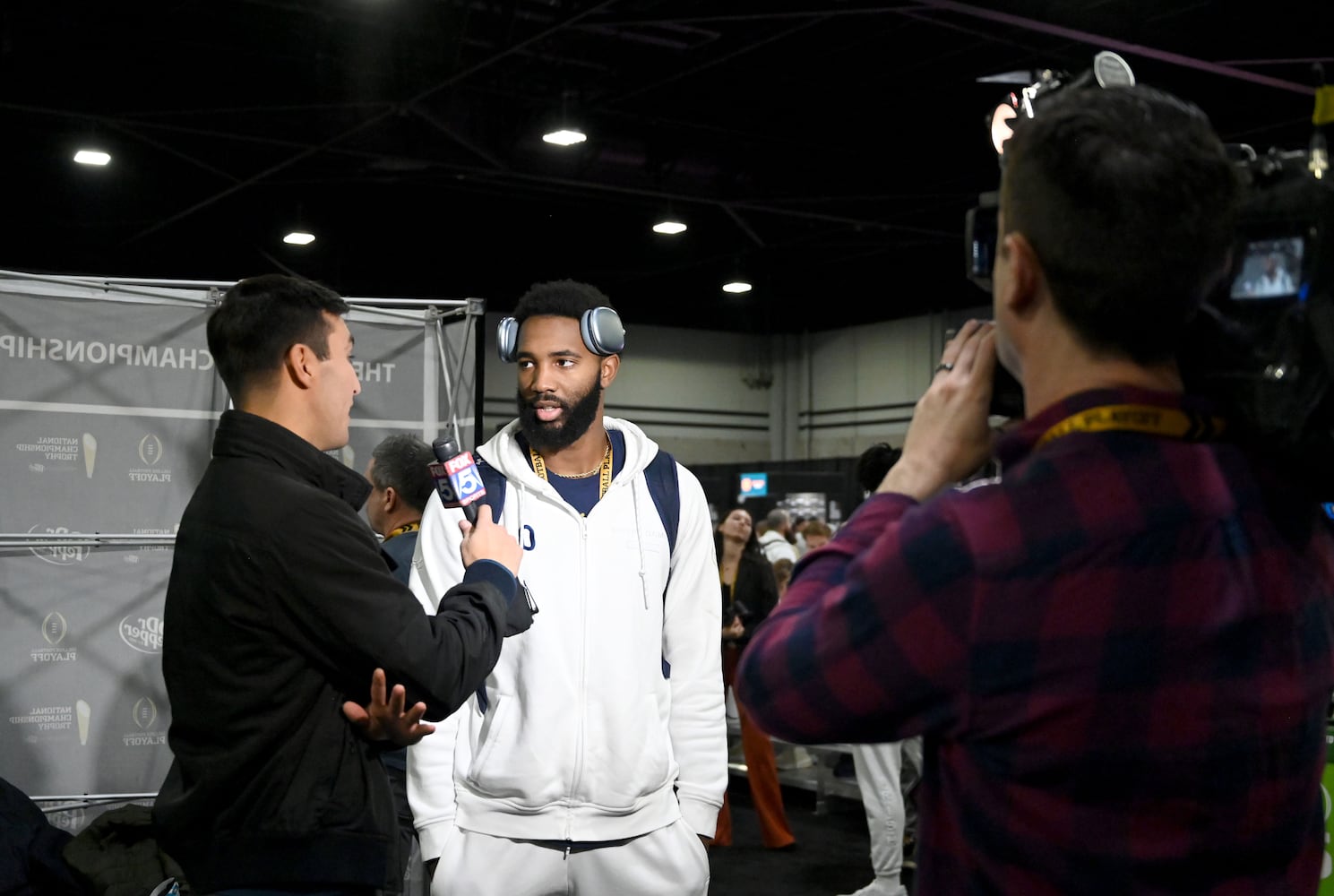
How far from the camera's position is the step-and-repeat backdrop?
447cm

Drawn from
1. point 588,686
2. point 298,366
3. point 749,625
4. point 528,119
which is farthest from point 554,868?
point 528,119

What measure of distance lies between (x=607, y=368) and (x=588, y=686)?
34.9 inches

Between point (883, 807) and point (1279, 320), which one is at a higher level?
point (1279, 320)

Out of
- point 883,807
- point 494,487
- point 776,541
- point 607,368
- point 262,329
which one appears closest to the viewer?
point 262,329

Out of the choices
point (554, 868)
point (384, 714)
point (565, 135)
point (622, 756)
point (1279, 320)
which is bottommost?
point (554, 868)

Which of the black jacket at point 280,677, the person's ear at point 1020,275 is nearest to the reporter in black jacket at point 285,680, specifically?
the black jacket at point 280,677

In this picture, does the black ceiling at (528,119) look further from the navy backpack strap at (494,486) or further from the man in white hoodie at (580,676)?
the navy backpack strap at (494,486)

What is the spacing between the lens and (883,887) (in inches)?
230

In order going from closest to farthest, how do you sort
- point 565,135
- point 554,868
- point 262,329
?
1. point 262,329
2. point 554,868
3. point 565,135

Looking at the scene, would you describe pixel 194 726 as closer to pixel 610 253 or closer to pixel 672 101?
pixel 672 101

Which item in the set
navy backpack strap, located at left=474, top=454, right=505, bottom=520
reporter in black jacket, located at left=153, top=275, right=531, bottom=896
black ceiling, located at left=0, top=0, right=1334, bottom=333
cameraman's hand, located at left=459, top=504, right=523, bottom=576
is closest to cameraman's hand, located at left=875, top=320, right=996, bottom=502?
reporter in black jacket, located at left=153, top=275, right=531, bottom=896

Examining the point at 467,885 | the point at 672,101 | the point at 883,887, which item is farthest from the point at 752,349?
Result: the point at 467,885

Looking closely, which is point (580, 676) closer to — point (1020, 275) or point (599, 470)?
point (599, 470)

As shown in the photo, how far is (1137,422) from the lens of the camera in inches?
41.7
